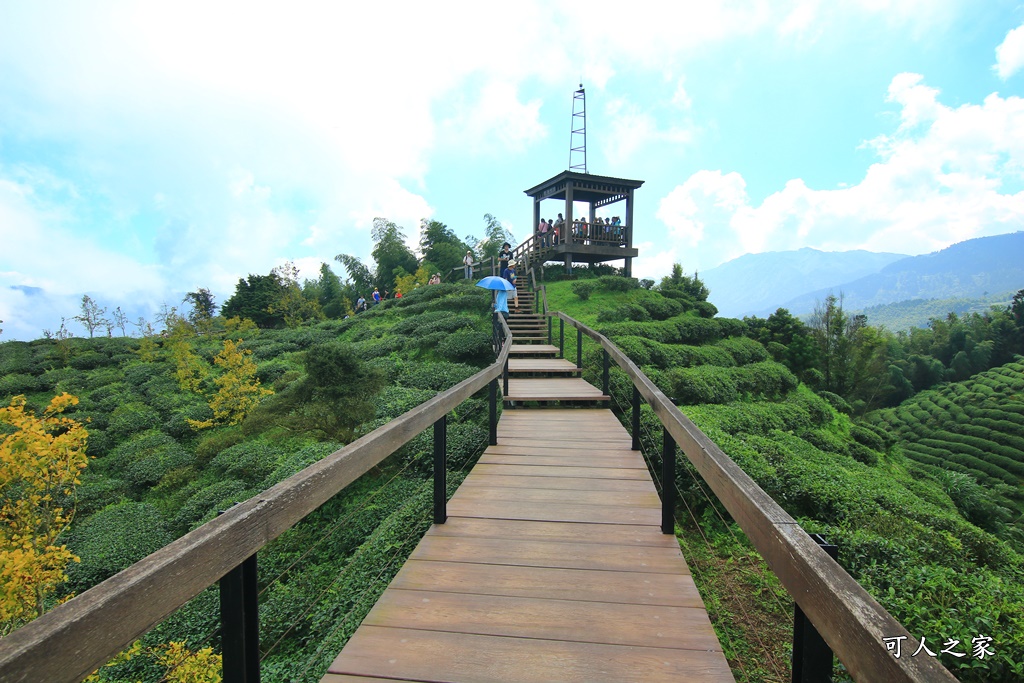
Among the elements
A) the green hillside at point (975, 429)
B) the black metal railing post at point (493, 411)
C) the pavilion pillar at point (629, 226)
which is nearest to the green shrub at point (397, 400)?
the black metal railing post at point (493, 411)

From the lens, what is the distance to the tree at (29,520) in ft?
13.5

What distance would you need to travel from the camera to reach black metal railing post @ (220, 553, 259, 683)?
1314 millimetres

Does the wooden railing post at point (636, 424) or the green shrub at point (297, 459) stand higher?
the wooden railing post at point (636, 424)

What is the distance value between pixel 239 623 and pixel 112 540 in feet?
21.3

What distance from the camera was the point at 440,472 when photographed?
3.03 meters

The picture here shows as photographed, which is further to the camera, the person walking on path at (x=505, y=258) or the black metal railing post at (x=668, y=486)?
the person walking on path at (x=505, y=258)

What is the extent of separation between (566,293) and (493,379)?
51.3 feet

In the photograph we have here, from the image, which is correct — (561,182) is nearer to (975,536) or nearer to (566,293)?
(566,293)

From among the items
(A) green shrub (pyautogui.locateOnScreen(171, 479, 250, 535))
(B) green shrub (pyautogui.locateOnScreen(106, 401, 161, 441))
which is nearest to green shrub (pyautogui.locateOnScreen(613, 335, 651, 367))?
(A) green shrub (pyautogui.locateOnScreen(171, 479, 250, 535))

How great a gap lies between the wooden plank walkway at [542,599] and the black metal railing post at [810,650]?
0.51m

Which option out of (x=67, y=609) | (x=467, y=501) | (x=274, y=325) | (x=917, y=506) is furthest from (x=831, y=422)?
(x=274, y=325)

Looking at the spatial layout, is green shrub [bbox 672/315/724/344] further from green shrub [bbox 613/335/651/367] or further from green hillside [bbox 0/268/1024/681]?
green shrub [bbox 613/335/651/367]

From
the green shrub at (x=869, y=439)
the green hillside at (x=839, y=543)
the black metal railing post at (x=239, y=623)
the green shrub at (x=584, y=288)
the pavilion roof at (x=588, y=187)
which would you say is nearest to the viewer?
the black metal railing post at (x=239, y=623)

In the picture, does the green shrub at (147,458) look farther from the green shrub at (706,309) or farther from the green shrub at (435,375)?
the green shrub at (706,309)
